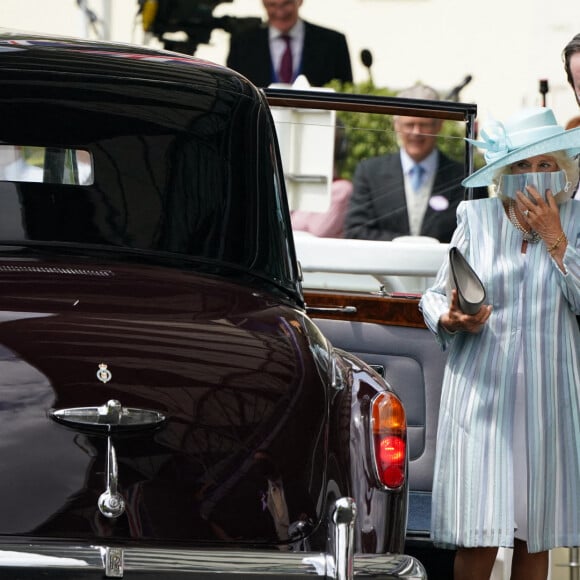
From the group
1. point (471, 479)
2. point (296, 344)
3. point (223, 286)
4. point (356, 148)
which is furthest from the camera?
point (356, 148)

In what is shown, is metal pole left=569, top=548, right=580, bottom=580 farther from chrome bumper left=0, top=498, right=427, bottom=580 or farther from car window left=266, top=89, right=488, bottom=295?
chrome bumper left=0, top=498, right=427, bottom=580

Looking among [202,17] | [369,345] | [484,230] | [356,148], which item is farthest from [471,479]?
[202,17]

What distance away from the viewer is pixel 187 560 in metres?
3.50

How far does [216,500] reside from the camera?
145 inches

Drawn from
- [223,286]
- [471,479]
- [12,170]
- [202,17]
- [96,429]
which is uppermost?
[202,17]

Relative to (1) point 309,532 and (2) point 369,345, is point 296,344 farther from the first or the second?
(2) point 369,345

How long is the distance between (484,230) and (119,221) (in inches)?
59.6

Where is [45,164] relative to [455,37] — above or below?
below

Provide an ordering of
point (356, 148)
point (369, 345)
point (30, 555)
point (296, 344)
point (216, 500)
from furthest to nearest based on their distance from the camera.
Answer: point (356, 148), point (369, 345), point (296, 344), point (216, 500), point (30, 555)

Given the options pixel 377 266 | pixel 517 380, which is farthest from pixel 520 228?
pixel 377 266

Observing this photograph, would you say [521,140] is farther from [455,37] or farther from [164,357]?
[455,37]

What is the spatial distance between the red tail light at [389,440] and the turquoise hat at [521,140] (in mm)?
1388

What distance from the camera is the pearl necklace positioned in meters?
5.23

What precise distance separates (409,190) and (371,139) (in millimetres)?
A: 318
